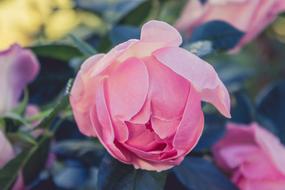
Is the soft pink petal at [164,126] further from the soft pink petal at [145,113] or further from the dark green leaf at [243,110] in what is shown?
the dark green leaf at [243,110]

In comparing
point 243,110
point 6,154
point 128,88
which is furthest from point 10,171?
point 243,110

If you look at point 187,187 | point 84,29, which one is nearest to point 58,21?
point 84,29

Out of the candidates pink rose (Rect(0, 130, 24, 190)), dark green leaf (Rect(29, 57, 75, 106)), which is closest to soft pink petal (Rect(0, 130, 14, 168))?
pink rose (Rect(0, 130, 24, 190))

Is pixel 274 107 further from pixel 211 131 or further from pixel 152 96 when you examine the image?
pixel 152 96

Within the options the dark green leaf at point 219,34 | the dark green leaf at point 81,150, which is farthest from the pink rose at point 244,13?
the dark green leaf at point 81,150

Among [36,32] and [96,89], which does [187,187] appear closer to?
[96,89]
